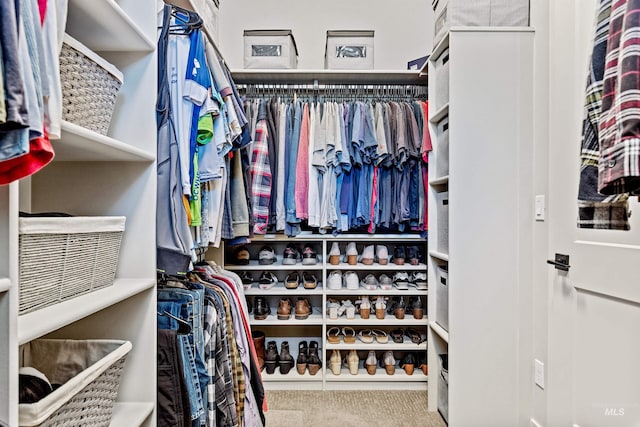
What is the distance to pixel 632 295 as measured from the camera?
4.47 feet

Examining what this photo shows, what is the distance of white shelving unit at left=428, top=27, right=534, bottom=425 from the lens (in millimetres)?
2094

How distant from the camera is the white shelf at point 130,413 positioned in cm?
115

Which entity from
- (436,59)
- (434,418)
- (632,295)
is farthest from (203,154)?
(434,418)

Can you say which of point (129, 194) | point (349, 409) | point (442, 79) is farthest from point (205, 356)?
point (442, 79)

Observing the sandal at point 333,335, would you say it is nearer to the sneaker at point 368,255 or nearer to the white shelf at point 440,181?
the sneaker at point 368,255

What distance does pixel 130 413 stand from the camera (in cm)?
120

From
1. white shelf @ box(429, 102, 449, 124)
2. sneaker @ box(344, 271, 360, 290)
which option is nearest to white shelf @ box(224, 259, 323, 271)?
sneaker @ box(344, 271, 360, 290)

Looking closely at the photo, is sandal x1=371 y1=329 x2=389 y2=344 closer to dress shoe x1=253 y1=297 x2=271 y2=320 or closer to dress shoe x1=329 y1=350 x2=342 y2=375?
dress shoe x1=329 y1=350 x2=342 y2=375

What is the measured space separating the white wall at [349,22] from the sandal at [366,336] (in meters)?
1.88

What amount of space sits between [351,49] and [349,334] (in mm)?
1835

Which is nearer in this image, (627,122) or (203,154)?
(627,122)

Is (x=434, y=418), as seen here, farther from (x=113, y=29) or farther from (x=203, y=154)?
(x=113, y=29)

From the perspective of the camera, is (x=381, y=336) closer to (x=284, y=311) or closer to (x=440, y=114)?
(x=284, y=311)

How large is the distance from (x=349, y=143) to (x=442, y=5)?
892mm
